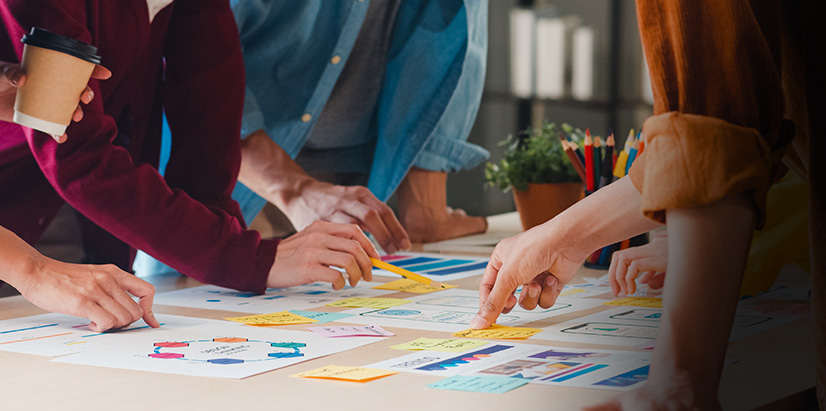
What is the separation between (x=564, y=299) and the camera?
0.96 m

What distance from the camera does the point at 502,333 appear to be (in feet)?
2.49

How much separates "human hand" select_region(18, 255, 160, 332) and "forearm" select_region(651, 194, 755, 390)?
1.67 feet

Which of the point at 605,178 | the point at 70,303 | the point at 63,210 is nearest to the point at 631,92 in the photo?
the point at 605,178

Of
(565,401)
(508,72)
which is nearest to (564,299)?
(565,401)

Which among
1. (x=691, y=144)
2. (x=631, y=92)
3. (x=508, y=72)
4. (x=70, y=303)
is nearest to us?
(x=691, y=144)

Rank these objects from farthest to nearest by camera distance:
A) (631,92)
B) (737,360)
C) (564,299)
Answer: (631,92) < (564,299) < (737,360)

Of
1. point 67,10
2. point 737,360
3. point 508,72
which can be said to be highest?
point 508,72

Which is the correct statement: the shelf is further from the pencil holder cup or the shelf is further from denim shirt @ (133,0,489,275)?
the pencil holder cup

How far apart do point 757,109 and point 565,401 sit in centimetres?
21

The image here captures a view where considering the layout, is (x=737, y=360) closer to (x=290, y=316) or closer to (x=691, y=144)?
(x=691, y=144)

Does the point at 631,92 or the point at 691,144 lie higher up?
the point at 631,92

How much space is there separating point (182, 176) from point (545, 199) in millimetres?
588

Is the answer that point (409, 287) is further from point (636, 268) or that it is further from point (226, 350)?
point (226, 350)

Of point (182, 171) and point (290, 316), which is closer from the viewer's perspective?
point (290, 316)
